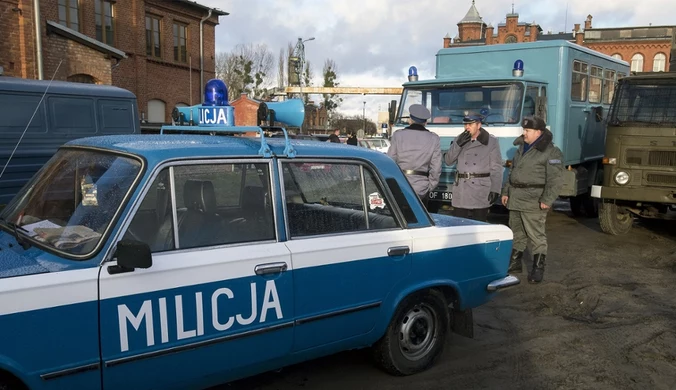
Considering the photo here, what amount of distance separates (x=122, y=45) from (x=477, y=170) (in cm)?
1797

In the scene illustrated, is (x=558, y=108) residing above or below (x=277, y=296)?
above

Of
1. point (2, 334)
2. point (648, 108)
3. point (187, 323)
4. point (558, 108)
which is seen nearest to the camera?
point (2, 334)

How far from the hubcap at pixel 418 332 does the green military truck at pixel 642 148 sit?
6.10 metres

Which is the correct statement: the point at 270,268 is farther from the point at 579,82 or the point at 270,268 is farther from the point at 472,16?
the point at 472,16

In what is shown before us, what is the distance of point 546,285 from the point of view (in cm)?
649

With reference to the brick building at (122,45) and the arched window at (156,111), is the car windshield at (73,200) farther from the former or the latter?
the arched window at (156,111)

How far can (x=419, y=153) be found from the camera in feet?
20.6

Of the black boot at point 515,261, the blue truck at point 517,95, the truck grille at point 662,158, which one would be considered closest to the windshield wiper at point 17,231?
the black boot at point 515,261

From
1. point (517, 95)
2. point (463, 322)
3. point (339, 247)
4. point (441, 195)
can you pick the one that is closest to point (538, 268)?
point (441, 195)

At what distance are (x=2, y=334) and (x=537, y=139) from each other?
553 centimetres

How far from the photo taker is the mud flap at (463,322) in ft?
14.3

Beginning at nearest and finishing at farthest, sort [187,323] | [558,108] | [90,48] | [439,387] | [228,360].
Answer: [187,323] < [228,360] < [439,387] < [558,108] < [90,48]

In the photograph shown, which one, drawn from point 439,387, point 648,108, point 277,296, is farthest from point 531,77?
point 277,296

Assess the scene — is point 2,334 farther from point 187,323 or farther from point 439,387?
point 439,387
